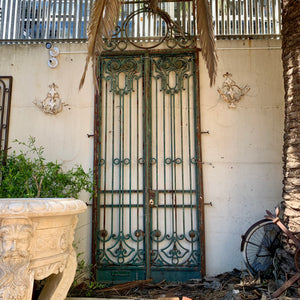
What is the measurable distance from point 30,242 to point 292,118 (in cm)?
264

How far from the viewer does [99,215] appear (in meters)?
3.95

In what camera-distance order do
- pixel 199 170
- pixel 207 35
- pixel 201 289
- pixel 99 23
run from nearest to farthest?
pixel 99 23 → pixel 207 35 → pixel 201 289 → pixel 199 170

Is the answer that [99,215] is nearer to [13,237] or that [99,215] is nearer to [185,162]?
[185,162]

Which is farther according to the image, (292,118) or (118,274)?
(118,274)

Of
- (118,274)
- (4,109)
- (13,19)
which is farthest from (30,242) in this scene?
(13,19)

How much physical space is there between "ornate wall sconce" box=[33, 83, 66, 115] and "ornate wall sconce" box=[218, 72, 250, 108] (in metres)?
2.07

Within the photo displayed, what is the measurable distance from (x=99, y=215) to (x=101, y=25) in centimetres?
219

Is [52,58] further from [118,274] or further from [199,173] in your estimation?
[118,274]

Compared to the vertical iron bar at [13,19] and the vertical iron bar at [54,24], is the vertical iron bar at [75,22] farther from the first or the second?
the vertical iron bar at [13,19]

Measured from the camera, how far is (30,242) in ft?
7.93

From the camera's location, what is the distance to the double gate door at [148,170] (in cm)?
387

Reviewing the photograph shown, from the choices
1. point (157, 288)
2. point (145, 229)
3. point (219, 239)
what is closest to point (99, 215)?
point (145, 229)

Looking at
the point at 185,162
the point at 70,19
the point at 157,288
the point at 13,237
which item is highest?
the point at 70,19

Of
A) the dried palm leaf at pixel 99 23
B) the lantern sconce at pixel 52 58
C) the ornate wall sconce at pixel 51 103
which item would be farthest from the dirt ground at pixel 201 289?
the lantern sconce at pixel 52 58
